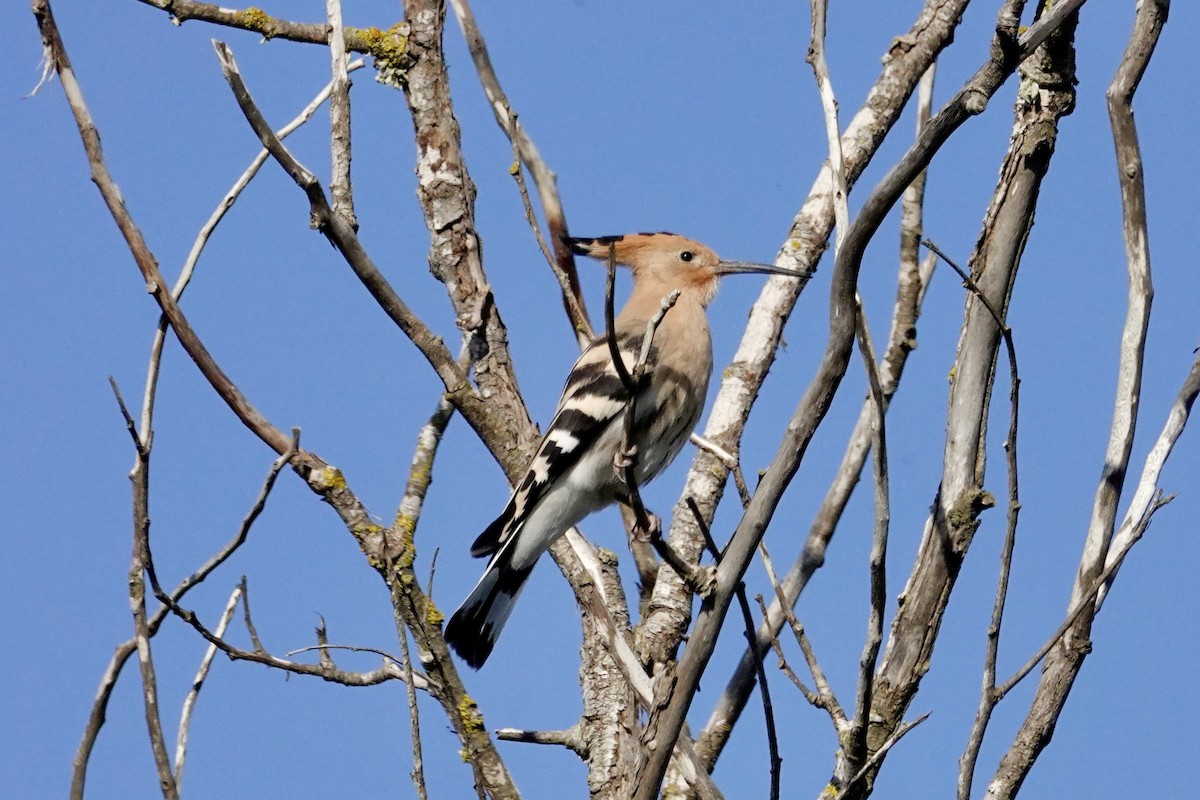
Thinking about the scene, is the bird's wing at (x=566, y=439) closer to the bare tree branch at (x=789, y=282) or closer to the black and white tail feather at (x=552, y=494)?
the black and white tail feather at (x=552, y=494)

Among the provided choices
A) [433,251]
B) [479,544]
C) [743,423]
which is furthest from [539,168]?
[479,544]

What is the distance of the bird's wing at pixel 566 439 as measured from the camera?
3037 millimetres

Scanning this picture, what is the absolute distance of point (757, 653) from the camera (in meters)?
2.14

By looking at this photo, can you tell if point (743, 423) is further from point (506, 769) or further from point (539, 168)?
point (506, 769)

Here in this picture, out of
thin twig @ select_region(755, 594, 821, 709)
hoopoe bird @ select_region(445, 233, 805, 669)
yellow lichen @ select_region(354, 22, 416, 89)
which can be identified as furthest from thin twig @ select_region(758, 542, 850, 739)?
yellow lichen @ select_region(354, 22, 416, 89)

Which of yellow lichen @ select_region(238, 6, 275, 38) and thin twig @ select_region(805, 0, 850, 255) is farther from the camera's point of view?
yellow lichen @ select_region(238, 6, 275, 38)

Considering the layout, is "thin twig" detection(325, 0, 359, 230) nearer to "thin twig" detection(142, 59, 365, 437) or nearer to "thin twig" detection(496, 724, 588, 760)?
"thin twig" detection(142, 59, 365, 437)

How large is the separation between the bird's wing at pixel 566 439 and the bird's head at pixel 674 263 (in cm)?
47

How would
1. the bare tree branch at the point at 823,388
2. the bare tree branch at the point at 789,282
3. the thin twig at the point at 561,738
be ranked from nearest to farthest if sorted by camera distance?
the bare tree branch at the point at 823,388 → the thin twig at the point at 561,738 → the bare tree branch at the point at 789,282

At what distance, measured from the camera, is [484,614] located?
3141mm

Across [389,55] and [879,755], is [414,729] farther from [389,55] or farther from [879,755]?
[389,55]

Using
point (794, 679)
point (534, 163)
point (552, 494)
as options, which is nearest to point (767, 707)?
point (794, 679)

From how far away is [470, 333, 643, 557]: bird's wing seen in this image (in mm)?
3037


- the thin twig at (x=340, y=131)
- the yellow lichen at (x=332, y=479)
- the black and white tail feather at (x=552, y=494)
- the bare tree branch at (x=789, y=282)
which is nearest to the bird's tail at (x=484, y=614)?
the black and white tail feather at (x=552, y=494)
